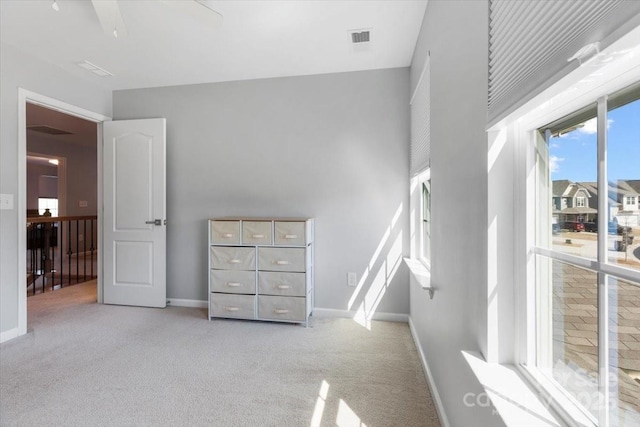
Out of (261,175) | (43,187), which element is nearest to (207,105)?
(261,175)

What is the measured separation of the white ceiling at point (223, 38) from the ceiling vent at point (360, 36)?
0.14 ft

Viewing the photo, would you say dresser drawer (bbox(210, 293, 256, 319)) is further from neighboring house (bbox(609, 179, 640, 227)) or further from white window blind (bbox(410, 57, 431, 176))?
neighboring house (bbox(609, 179, 640, 227))

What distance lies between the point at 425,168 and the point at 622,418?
5.77 feet

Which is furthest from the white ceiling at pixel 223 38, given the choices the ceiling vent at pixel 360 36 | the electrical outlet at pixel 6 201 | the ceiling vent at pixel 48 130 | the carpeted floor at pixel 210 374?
the ceiling vent at pixel 48 130

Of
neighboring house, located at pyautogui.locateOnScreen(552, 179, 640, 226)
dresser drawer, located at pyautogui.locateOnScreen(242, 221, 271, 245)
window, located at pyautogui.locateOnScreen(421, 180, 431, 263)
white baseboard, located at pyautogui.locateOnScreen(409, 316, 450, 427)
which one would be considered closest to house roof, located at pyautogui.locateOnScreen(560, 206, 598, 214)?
neighboring house, located at pyautogui.locateOnScreen(552, 179, 640, 226)

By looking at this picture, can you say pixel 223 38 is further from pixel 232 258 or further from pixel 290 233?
pixel 232 258

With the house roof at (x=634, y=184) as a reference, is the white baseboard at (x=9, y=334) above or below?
below

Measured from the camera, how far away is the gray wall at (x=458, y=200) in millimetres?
1095

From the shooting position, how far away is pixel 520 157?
3.30ft

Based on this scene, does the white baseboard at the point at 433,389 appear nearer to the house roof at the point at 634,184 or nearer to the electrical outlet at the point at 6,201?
the house roof at the point at 634,184

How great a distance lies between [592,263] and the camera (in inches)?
28.3

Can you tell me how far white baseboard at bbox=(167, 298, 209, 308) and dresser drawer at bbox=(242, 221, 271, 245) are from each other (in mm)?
1008

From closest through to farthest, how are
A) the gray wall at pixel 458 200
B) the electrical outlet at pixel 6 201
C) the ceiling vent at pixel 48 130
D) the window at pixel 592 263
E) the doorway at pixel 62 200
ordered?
the window at pixel 592 263, the gray wall at pixel 458 200, the electrical outlet at pixel 6 201, the doorway at pixel 62 200, the ceiling vent at pixel 48 130

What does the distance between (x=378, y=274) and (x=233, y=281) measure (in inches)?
56.8
